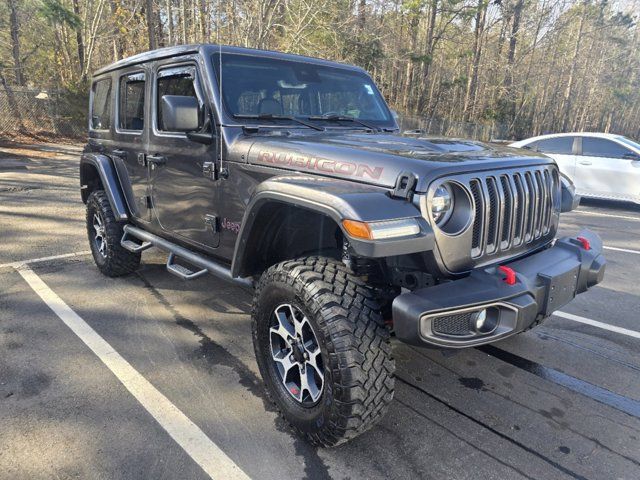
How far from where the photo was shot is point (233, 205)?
312 cm

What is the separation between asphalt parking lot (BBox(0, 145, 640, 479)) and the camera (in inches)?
93.5

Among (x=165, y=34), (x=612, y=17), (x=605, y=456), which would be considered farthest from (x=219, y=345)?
(x=612, y=17)

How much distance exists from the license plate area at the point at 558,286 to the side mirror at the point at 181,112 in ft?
7.48

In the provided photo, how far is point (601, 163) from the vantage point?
393 inches

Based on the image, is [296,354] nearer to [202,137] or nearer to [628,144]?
[202,137]

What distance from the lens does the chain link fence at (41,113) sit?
1875 cm

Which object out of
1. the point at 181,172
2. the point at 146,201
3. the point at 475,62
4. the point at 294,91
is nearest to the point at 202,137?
the point at 181,172

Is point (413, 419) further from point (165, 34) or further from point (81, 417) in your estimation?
point (165, 34)

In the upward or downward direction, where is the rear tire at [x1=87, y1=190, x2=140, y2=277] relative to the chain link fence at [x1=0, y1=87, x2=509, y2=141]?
downward

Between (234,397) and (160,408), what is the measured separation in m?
0.43

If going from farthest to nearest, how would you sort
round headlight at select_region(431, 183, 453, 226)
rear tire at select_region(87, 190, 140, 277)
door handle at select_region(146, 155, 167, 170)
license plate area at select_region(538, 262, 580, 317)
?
rear tire at select_region(87, 190, 140, 277)
door handle at select_region(146, 155, 167, 170)
license plate area at select_region(538, 262, 580, 317)
round headlight at select_region(431, 183, 453, 226)

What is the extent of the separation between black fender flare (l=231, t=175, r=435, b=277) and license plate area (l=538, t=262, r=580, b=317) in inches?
27.8

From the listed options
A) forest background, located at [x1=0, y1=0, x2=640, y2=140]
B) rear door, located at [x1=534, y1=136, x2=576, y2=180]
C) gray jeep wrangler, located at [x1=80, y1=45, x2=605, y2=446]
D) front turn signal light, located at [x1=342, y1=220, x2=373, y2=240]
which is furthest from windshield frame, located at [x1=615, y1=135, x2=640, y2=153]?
forest background, located at [x1=0, y1=0, x2=640, y2=140]

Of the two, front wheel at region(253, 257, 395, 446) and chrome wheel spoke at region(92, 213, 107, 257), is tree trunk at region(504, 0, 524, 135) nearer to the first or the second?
chrome wheel spoke at region(92, 213, 107, 257)
